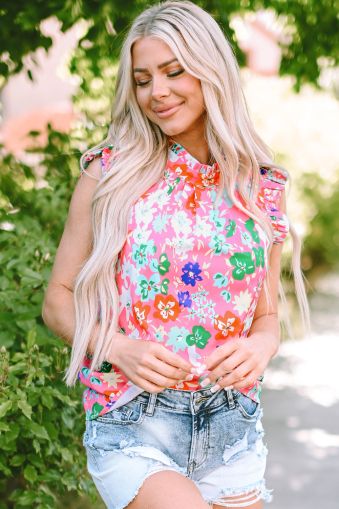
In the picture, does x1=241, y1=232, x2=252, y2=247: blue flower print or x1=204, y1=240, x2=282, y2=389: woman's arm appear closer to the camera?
x1=204, y1=240, x2=282, y2=389: woman's arm

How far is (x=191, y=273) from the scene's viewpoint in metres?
2.33

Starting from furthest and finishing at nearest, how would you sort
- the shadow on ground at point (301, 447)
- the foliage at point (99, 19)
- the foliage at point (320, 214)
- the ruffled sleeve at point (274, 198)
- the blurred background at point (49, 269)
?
1. the foliage at point (320, 214)
2. the shadow on ground at point (301, 447)
3. the foliage at point (99, 19)
4. the blurred background at point (49, 269)
5. the ruffled sleeve at point (274, 198)

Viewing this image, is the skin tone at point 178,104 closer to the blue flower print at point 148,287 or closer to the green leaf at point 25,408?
the blue flower print at point 148,287

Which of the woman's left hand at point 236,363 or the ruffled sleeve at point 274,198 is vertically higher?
the ruffled sleeve at point 274,198

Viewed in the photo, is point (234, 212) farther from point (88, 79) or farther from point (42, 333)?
point (88, 79)

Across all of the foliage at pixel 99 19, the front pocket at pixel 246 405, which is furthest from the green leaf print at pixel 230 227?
the foliage at pixel 99 19

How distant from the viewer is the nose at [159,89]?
238 centimetres

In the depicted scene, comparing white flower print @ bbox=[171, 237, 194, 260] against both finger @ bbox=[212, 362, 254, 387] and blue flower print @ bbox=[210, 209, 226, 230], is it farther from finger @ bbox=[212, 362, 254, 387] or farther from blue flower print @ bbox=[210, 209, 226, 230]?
finger @ bbox=[212, 362, 254, 387]

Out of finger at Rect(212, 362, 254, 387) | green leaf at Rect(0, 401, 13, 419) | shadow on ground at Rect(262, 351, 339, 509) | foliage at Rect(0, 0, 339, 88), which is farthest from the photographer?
shadow on ground at Rect(262, 351, 339, 509)

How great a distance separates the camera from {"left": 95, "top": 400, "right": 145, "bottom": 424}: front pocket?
7.52ft

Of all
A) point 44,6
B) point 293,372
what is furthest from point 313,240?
point 44,6

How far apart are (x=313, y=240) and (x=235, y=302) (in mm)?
9356

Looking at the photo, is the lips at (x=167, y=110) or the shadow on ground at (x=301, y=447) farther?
the shadow on ground at (x=301, y=447)

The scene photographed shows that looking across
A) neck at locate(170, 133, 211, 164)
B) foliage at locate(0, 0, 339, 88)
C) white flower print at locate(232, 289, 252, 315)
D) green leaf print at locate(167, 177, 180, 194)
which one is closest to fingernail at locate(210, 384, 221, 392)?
white flower print at locate(232, 289, 252, 315)
